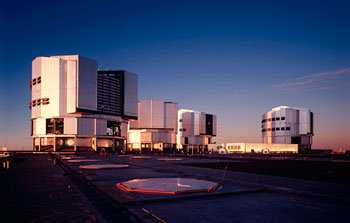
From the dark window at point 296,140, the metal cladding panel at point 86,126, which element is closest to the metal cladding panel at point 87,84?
the metal cladding panel at point 86,126

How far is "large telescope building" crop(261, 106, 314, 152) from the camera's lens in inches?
4894

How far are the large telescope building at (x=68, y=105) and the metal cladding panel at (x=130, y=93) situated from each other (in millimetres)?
8931

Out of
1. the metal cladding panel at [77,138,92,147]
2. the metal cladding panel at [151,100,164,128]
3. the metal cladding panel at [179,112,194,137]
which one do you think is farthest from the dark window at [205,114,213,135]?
the metal cladding panel at [77,138,92,147]

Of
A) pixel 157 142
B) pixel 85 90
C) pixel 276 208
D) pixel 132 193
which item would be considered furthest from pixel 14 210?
pixel 157 142

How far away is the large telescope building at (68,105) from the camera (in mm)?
88125

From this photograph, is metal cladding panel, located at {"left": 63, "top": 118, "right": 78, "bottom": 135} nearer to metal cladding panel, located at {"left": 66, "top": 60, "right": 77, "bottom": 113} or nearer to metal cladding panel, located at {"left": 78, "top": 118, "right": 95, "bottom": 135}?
metal cladding panel, located at {"left": 78, "top": 118, "right": 95, "bottom": 135}

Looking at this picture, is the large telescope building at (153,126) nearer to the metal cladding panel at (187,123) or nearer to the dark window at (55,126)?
the metal cladding panel at (187,123)

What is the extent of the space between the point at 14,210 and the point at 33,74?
3930 inches

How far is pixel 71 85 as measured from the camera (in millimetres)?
87875

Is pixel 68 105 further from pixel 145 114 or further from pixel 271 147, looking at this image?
pixel 271 147

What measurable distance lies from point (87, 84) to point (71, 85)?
4.84 metres

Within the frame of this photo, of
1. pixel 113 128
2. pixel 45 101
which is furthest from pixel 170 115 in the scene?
pixel 45 101

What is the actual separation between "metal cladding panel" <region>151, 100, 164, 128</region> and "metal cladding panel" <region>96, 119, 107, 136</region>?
29.9 meters

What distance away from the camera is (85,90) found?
3506 inches
